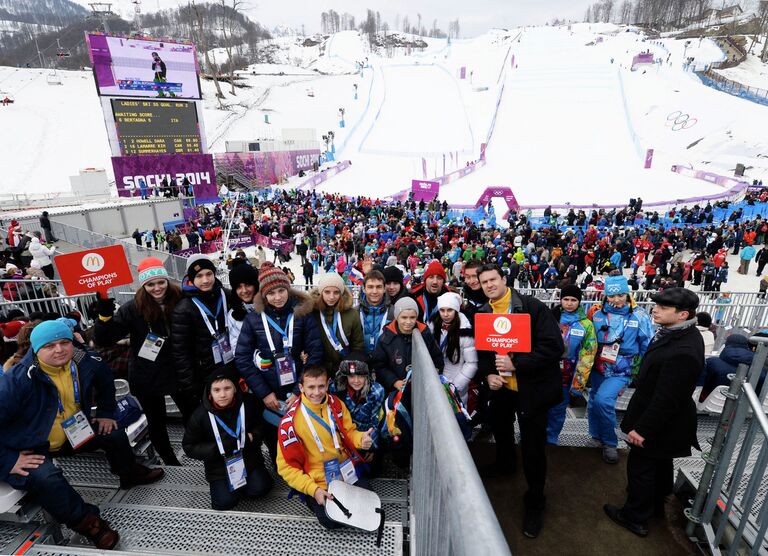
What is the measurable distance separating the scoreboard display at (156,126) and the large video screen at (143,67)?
1.90ft

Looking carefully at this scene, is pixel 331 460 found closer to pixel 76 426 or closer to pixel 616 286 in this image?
pixel 76 426

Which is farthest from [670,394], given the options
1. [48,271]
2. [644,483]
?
[48,271]

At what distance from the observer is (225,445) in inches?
114

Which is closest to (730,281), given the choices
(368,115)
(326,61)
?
(368,115)

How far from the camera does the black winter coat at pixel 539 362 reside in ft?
9.49

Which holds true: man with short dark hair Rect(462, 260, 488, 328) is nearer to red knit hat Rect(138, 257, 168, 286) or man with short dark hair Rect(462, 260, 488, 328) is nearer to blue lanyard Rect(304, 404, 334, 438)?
blue lanyard Rect(304, 404, 334, 438)

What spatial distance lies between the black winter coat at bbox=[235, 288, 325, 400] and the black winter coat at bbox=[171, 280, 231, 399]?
1.29 ft

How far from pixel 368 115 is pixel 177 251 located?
3325 cm

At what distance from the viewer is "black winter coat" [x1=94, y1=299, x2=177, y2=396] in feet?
10.8

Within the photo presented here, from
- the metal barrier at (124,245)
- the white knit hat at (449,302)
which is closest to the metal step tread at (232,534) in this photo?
the white knit hat at (449,302)

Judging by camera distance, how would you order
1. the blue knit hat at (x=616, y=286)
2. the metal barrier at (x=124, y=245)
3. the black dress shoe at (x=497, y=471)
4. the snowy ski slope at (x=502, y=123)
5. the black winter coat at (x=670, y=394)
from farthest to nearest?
the snowy ski slope at (x=502, y=123) < the metal barrier at (x=124, y=245) < the blue knit hat at (x=616, y=286) < the black dress shoe at (x=497, y=471) < the black winter coat at (x=670, y=394)

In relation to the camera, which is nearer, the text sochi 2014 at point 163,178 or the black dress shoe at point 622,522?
the black dress shoe at point 622,522

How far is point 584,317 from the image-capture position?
12.7 feet

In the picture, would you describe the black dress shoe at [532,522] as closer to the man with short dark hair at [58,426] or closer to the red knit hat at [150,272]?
the man with short dark hair at [58,426]
